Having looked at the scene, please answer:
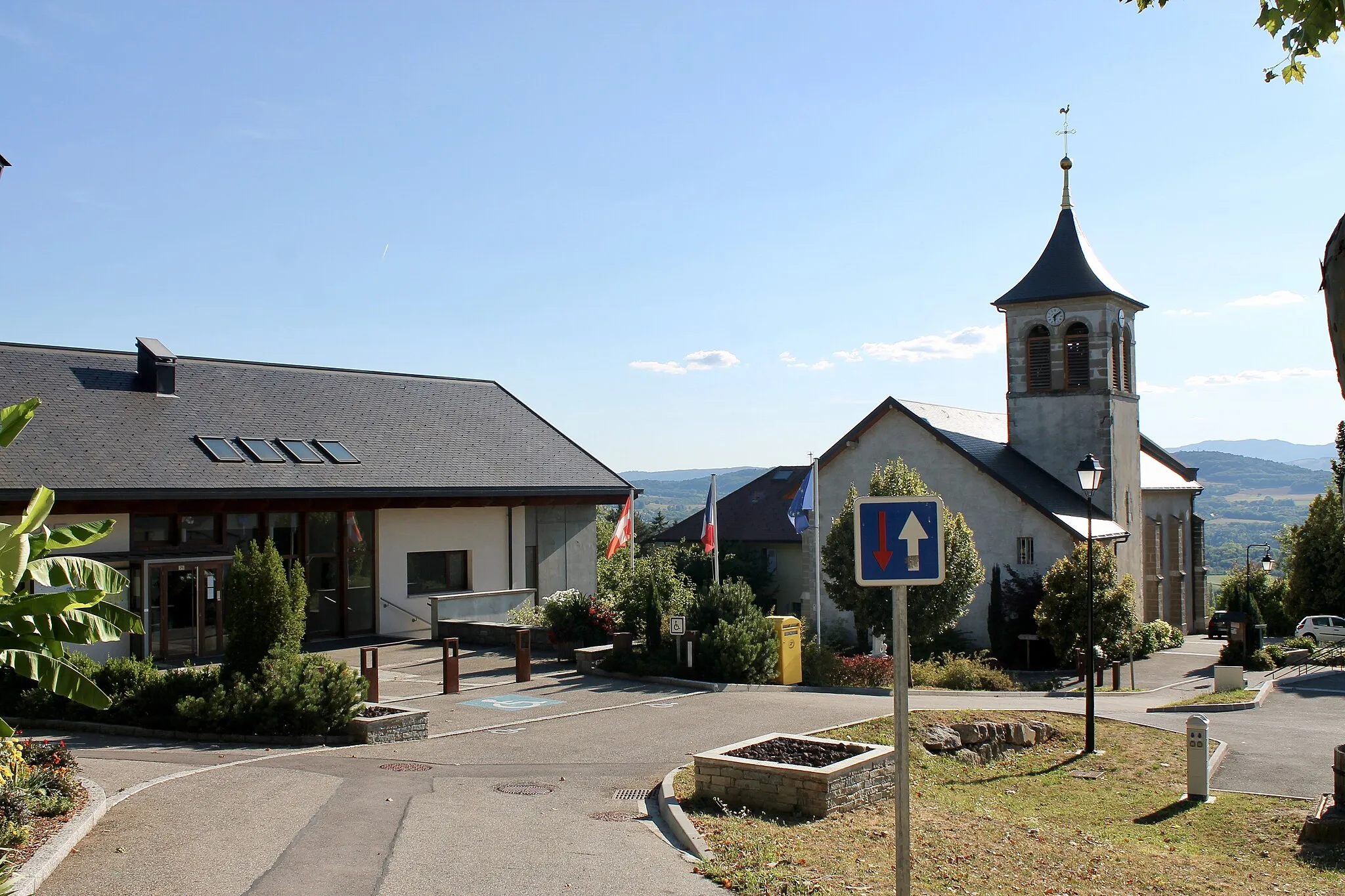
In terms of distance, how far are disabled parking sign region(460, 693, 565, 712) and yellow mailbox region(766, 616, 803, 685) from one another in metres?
5.31

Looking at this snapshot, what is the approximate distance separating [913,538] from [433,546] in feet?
85.5

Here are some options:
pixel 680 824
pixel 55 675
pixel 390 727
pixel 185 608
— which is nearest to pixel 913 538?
pixel 680 824

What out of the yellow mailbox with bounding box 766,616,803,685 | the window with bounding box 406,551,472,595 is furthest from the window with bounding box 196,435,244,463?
the yellow mailbox with bounding box 766,616,803,685

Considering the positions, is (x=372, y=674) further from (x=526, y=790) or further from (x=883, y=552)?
(x=883, y=552)

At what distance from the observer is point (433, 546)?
101 ft

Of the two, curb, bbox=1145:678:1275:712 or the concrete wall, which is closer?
curb, bbox=1145:678:1275:712

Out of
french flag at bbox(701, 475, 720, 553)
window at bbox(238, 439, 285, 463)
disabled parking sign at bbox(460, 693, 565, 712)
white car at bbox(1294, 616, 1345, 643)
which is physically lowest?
white car at bbox(1294, 616, 1345, 643)

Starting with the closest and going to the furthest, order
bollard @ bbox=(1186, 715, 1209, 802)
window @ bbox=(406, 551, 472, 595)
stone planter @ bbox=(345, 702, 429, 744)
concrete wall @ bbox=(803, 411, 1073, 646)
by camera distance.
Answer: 1. bollard @ bbox=(1186, 715, 1209, 802)
2. stone planter @ bbox=(345, 702, 429, 744)
3. window @ bbox=(406, 551, 472, 595)
4. concrete wall @ bbox=(803, 411, 1073, 646)

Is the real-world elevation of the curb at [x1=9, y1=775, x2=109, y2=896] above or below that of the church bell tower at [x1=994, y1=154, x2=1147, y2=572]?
below

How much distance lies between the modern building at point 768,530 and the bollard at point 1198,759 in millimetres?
32870

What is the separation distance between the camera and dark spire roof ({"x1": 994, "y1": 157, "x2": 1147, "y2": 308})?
134 ft

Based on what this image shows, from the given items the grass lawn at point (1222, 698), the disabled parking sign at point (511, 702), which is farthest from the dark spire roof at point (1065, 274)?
the disabled parking sign at point (511, 702)

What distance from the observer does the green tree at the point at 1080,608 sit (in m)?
28.6

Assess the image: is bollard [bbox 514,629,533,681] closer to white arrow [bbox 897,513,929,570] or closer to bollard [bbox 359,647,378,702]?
bollard [bbox 359,647,378,702]
